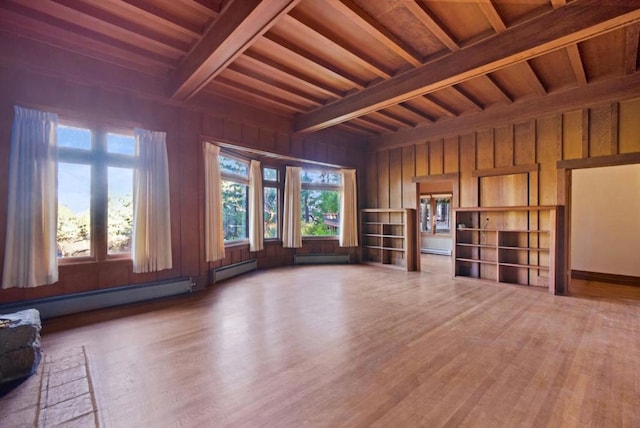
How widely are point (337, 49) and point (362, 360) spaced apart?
3.52 meters

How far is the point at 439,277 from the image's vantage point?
19.2ft

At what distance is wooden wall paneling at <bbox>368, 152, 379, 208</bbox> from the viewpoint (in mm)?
7590

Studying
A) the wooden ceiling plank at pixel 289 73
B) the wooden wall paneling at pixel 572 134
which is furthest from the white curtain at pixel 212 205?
the wooden wall paneling at pixel 572 134

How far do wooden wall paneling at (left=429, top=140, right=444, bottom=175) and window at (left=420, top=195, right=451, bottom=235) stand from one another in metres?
4.16

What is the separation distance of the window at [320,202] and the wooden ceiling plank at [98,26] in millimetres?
4021

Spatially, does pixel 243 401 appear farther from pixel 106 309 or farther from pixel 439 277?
pixel 439 277

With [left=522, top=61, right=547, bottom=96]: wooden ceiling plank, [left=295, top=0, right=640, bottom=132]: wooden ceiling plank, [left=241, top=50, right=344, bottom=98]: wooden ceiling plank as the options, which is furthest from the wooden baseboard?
[left=241, top=50, right=344, bottom=98]: wooden ceiling plank

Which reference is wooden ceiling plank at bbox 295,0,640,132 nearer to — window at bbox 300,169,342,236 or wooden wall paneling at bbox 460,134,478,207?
wooden wall paneling at bbox 460,134,478,207

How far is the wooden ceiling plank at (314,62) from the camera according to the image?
11.1 ft

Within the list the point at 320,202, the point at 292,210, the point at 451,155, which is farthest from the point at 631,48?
the point at 292,210

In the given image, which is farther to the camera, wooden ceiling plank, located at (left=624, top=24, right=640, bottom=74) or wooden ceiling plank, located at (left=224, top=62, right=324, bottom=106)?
wooden ceiling plank, located at (left=224, top=62, right=324, bottom=106)

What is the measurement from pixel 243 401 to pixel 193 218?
3.50m

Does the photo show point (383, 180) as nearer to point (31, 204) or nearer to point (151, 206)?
point (151, 206)

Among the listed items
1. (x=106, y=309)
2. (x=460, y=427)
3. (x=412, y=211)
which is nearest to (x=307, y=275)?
(x=412, y=211)
